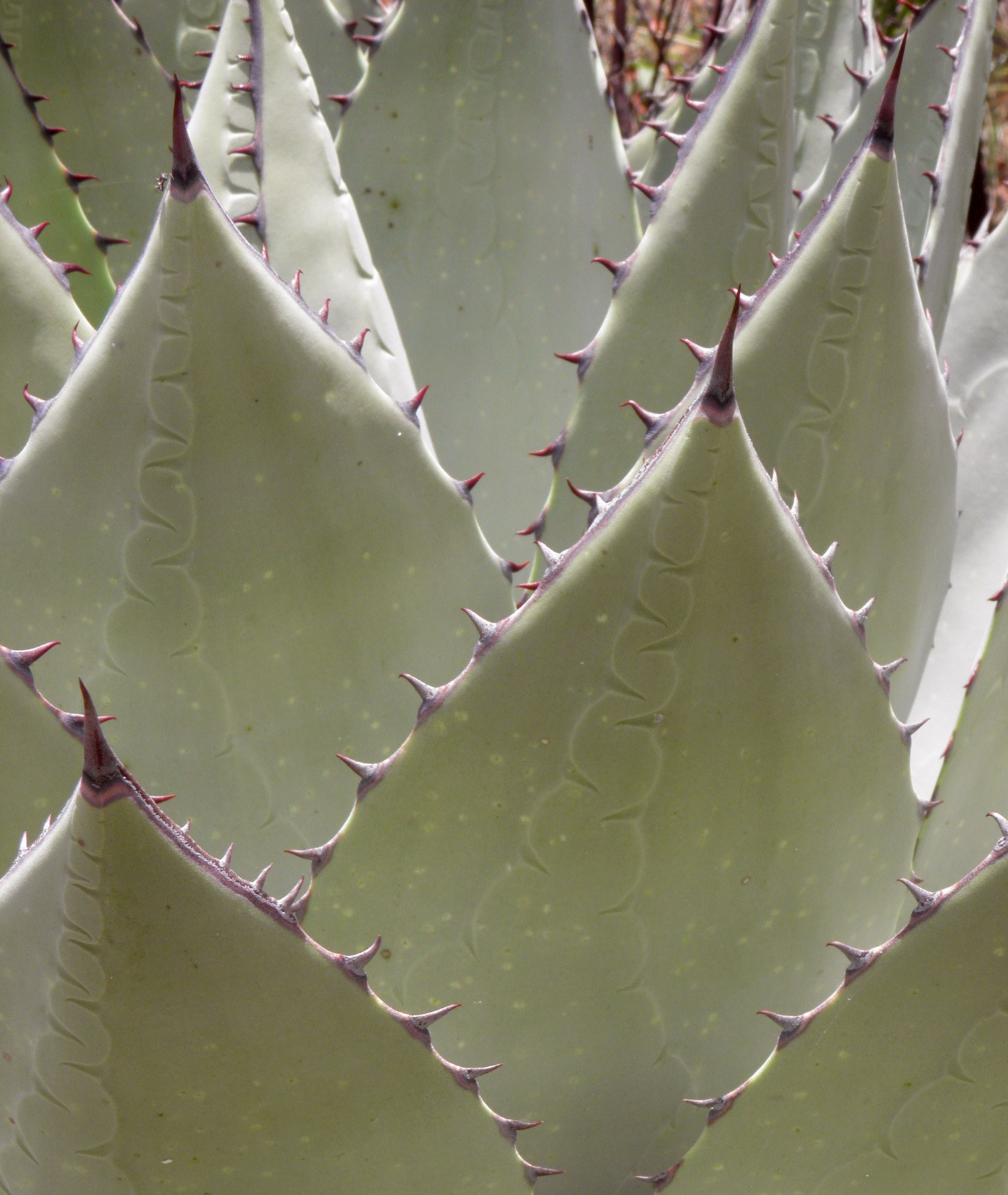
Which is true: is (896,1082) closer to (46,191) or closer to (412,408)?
A: (412,408)

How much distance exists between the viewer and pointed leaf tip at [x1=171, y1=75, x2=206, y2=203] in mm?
585

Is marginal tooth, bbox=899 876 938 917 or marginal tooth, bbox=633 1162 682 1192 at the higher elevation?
marginal tooth, bbox=899 876 938 917

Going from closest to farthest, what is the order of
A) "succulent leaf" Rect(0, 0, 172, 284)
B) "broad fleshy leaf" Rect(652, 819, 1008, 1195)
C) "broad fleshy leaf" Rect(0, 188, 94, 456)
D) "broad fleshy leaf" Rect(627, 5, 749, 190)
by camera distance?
"broad fleshy leaf" Rect(652, 819, 1008, 1195) → "broad fleshy leaf" Rect(0, 188, 94, 456) → "succulent leaf" Rect(0, 0, 172, 284) → "broad fleshy leaf" Rect(627, 5, 749, 190)

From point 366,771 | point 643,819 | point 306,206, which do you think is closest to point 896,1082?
point 643,819

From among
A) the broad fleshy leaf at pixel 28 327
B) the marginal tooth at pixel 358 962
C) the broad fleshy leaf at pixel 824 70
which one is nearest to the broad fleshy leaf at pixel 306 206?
the broad fleshy leaf at pixel 28 327

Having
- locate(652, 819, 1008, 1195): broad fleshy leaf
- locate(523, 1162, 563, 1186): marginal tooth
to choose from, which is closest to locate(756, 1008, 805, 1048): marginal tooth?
locate(652, 819, 1008, 1195): broad fleshy leaf

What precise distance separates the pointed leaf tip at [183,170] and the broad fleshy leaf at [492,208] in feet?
1.45

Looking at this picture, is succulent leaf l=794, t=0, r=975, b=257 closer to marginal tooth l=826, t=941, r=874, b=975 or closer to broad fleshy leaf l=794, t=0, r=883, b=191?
broad fleshy leaf l=794, t=0, r=883, b=191

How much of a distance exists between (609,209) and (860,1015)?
0.72 m

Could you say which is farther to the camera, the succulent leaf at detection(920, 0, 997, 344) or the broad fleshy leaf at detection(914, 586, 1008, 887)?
the succulent leaf at detection(920, 0, 997, 344)

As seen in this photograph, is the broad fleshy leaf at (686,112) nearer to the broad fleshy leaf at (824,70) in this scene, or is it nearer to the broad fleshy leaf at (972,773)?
the broad fleshy leaf at (824,70)

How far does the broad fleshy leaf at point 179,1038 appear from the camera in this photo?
0.46 metres

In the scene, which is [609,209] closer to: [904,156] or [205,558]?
[904,156]

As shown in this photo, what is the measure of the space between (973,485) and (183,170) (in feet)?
2.31
